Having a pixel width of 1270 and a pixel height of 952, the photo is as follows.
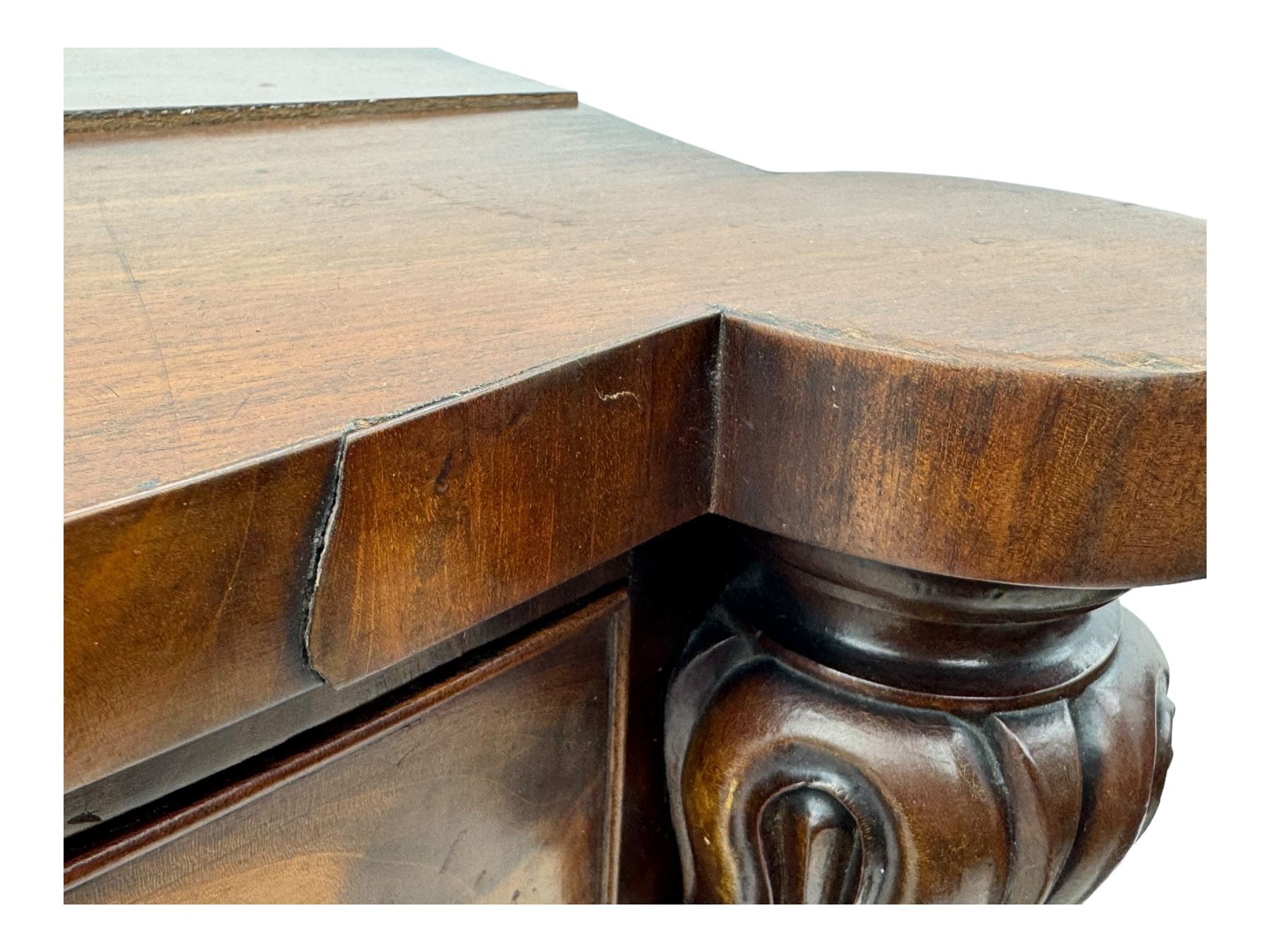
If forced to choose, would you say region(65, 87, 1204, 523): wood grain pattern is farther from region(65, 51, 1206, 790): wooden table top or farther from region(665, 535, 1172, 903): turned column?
region(665, 535, 1172, 903): turned column

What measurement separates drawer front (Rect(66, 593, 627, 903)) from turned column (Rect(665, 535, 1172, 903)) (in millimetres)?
56

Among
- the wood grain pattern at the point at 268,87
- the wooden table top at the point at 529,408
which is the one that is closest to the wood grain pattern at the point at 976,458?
the wooden table top at the point at 529,408

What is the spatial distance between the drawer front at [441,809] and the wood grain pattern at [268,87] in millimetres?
471

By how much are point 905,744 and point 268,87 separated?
2.16ft

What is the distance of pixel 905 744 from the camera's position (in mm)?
515

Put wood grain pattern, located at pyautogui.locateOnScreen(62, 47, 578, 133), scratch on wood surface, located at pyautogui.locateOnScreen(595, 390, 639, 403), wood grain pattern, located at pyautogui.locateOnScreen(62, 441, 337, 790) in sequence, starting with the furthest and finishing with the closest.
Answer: wood grain pattern, located at pyautogui.locateOnScreen(62, 47, 578, 133), scratch on wood surface, located at pyautogui.locateOnScreen(595, 390, 639, 403), wood grain pattern, located at pyautogui.locateOnScreen(62, 441, 337, 790)

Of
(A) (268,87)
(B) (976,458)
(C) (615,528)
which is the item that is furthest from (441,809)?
(A) (268,87)

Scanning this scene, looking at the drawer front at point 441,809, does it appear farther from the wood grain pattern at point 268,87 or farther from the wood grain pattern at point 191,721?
the wood grain pattern at point 268,87

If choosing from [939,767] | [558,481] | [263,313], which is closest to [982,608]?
[939,767]

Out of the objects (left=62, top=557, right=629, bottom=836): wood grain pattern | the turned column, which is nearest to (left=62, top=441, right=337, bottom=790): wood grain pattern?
(left=62, top=557, right=629, bottom=836): wood grain pattern

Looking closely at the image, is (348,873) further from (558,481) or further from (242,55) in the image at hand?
(242,55)

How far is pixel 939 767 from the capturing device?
0.51m

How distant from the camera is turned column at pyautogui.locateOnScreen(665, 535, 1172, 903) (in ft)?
1.67

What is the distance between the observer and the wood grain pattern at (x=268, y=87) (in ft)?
2.58
